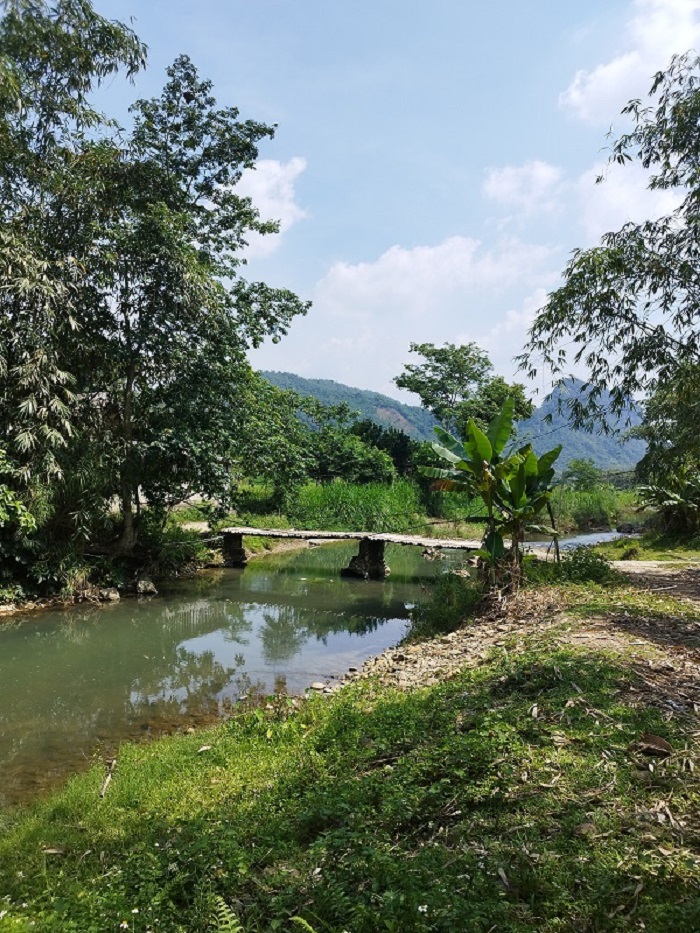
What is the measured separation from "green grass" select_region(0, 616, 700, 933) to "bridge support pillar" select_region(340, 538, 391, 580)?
10.4 meters

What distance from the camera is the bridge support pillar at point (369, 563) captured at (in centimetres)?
1527

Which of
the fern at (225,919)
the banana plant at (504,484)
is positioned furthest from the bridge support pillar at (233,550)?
the fern at (225,919)

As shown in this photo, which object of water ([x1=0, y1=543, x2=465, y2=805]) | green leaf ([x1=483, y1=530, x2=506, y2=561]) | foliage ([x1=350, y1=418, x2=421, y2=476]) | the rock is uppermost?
foliage ([x1=350, y1=418, x2=421, y2=476])

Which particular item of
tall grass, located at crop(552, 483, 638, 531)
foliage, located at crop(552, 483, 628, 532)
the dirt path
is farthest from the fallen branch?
foliage, located at crop(552, 483, 628, 532)

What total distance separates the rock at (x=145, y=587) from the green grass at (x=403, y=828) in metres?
8.06

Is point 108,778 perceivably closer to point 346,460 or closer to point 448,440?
point 448,440

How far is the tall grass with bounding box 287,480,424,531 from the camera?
21.6 metres

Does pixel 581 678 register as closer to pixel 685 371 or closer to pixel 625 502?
pixel 685 371

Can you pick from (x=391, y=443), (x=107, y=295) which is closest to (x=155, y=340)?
(x=107, y=295)

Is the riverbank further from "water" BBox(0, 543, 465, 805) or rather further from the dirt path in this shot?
the dirt path

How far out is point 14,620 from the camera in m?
10.3

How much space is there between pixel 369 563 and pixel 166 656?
7.11 meters

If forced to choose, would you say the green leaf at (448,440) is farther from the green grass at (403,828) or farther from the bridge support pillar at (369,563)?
the bridge support pillar at (369,563)

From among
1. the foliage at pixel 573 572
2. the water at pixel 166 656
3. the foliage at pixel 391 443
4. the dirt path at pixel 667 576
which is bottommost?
the water at pixel 166 656
